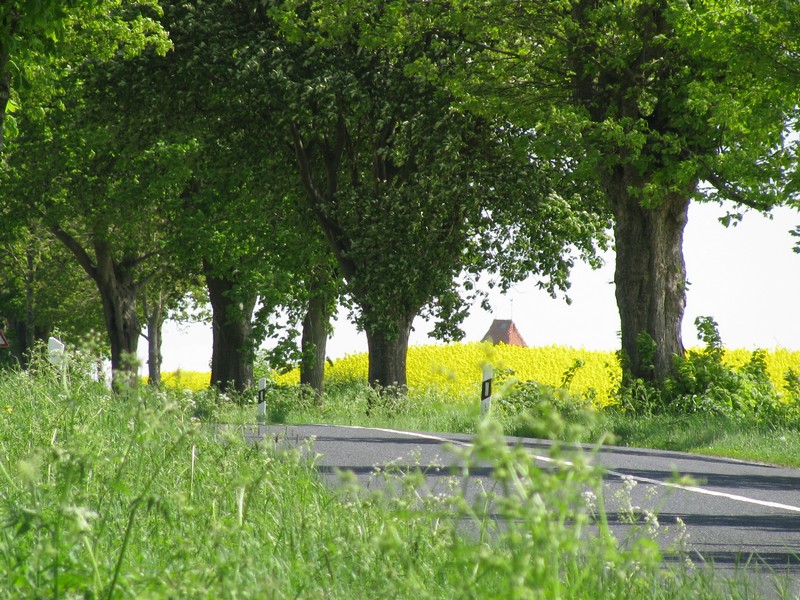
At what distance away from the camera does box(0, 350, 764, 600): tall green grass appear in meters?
2.66

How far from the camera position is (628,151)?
752 inches

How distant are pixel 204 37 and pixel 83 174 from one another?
7.17 metres

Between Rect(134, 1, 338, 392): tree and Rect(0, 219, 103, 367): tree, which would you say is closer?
Rect(134, 1, 338, 392): tree

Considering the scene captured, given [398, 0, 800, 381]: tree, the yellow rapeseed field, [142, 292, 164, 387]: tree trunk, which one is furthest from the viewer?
[142, 292, 164, 387]: tree trunk

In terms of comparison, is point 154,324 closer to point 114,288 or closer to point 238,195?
point 114,288

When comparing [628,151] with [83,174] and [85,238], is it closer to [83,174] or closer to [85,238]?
[83,174]

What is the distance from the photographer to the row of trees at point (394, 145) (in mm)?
18266

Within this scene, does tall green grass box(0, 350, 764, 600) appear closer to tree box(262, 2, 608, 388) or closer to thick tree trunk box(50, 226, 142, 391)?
tree box(262, 2, 608, 388)

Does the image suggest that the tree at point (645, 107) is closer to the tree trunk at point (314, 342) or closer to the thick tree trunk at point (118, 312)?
the tree trunk at point (314, 342)

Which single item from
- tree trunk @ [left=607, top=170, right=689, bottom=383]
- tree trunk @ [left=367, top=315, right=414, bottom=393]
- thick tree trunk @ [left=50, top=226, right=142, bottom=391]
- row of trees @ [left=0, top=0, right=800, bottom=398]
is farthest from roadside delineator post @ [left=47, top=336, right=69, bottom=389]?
thick tree trunk @ [left=50, top=226, right=142, bottom=391]

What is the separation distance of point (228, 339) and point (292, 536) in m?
25.7

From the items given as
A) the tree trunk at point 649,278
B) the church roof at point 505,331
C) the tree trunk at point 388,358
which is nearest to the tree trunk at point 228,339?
the tree trunk at point 388,358

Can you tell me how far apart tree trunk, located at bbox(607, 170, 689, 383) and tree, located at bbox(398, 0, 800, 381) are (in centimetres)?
2

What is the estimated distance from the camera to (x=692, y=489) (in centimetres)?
1003
